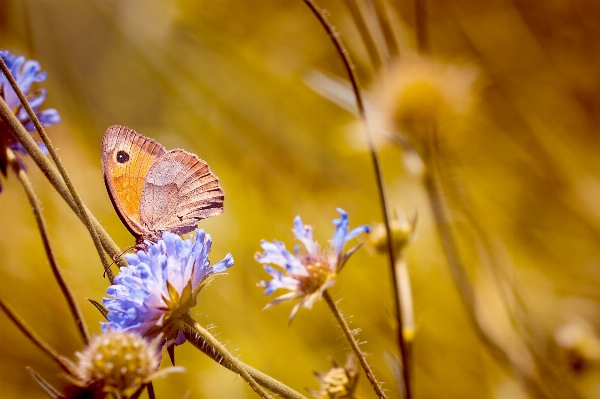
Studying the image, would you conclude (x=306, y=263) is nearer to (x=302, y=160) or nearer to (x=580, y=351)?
(x=580, y=351)

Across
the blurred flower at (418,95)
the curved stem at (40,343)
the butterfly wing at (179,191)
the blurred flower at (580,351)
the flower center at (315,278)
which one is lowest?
the curved stem at (40,343)

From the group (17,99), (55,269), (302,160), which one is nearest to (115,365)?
(55,269)

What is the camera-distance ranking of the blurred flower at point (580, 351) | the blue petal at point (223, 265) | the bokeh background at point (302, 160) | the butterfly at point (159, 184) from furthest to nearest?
the bokeh background at point (302, 160) → the blurred flower at point (580, 351) → the butterfly at point (159, 184) → the blue petal at point (223, 265)

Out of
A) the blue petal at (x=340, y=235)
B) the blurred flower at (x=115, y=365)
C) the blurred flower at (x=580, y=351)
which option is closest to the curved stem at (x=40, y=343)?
the blurred flower at (x=115, y=365)

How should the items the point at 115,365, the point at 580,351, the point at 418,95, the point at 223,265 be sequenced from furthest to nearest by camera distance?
the point at 418,95 < the point at 580,351 < the point at 223,265 < the point at 115,365

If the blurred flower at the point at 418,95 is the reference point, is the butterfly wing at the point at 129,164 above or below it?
below

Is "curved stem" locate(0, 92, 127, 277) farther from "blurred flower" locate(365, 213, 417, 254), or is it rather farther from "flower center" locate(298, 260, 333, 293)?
"blurred flower" locate(365, 213, 417, 254)

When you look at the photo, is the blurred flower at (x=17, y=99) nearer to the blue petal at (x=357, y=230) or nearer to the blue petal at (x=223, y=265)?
the blue petal at (x=223, y=265)
